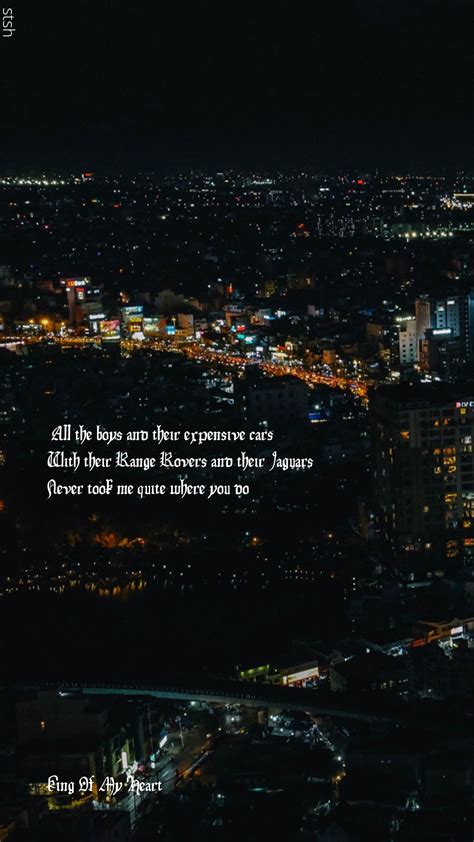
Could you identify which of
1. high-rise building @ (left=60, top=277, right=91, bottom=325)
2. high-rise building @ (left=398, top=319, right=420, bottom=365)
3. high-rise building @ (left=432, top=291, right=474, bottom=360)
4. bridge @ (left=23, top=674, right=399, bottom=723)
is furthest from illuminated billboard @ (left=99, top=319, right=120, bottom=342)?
bridge @ (left=23, top=674, right=399, bottom=723)

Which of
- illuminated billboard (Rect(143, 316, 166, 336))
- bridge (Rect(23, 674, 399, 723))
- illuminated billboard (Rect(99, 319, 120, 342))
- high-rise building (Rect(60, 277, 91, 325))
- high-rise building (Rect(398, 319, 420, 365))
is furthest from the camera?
high-rise building (Rect(60, 277, 91, 325))

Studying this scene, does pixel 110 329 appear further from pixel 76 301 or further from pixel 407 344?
pixel 407 344

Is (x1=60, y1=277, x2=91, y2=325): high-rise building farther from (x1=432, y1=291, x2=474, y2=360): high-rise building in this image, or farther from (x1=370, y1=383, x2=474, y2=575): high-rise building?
(x1=370, y1=383, x2=474, y2=575): high-rise building

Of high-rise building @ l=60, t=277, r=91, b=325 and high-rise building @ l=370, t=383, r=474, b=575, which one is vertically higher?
high-rise building @ l=60, t=277, r=91, b=325

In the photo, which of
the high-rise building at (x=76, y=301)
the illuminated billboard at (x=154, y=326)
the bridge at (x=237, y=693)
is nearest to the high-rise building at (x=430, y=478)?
the bridge at (x=237, y=693)

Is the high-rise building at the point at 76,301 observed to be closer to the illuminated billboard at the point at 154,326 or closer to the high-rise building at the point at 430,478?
the illuminated billboard at the point at 154,326
